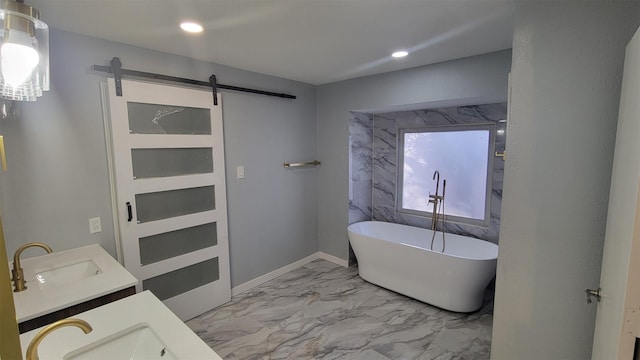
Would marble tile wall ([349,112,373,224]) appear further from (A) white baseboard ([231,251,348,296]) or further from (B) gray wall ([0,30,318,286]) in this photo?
(B) gray wall ([0,30,318,286])

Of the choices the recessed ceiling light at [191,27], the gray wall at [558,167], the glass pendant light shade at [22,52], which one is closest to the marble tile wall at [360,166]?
the recessed ceiling light at [191,27]

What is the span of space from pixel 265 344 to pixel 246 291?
0.96 m

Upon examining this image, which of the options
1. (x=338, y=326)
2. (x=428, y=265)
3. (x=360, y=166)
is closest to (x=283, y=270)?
(x=338, y=326)

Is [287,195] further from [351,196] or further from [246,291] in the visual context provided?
[246,291]

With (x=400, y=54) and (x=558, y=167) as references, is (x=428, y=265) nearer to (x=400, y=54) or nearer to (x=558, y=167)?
(x=558, y=167)

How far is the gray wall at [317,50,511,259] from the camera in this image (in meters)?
2.69

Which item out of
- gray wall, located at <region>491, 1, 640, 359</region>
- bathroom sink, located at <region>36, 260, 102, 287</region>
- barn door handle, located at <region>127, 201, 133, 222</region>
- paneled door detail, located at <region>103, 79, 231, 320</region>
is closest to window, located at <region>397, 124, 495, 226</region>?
gray wall, located at <region>491, 1, 640, 359</region>

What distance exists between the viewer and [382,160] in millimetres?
4145

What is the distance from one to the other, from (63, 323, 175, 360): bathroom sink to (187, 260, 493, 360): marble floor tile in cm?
127

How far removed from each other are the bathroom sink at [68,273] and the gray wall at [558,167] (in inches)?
103

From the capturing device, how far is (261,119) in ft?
11.2

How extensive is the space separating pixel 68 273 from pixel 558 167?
10.0 ft

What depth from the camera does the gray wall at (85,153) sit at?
6.57 ft

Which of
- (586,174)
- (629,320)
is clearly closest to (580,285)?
(586,174)
